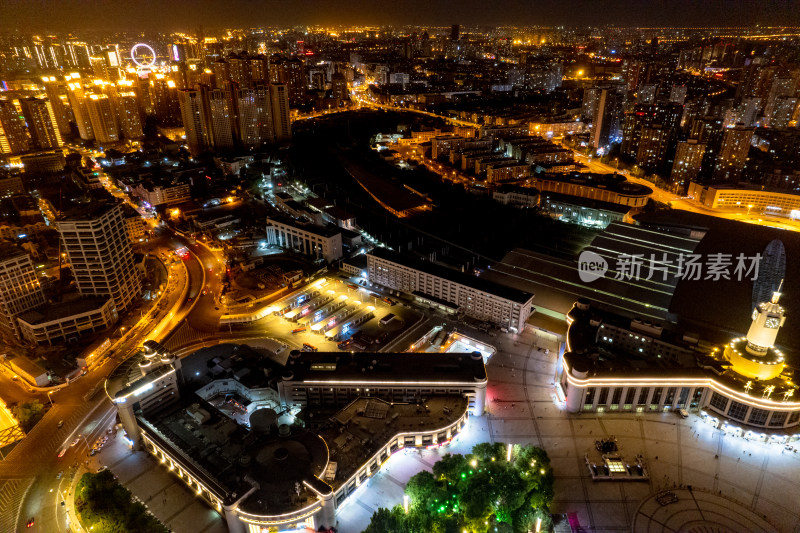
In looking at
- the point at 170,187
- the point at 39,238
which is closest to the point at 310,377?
the point at 39,238

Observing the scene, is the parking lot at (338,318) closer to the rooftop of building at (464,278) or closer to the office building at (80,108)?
the rooftop of building at (464,278)

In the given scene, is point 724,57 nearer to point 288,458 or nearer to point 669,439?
point 669,439

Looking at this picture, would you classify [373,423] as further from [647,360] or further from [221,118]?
[221,118]

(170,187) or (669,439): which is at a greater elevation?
(170,187)

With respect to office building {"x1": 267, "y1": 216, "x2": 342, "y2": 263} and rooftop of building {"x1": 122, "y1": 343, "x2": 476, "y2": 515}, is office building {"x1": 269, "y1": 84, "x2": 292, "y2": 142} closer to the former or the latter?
office building {"x1": 267, "y1": 216, "x2": 342, "y2": 263}

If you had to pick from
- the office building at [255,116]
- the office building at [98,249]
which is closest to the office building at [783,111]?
the office building at [255,116]

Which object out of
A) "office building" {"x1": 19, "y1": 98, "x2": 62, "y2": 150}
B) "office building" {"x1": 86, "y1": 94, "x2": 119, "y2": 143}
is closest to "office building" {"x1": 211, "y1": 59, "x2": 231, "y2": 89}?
"office building" {"x1": 86, "y1": 94, "x2": 119, "y2": 143}

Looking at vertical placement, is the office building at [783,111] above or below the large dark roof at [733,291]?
above
